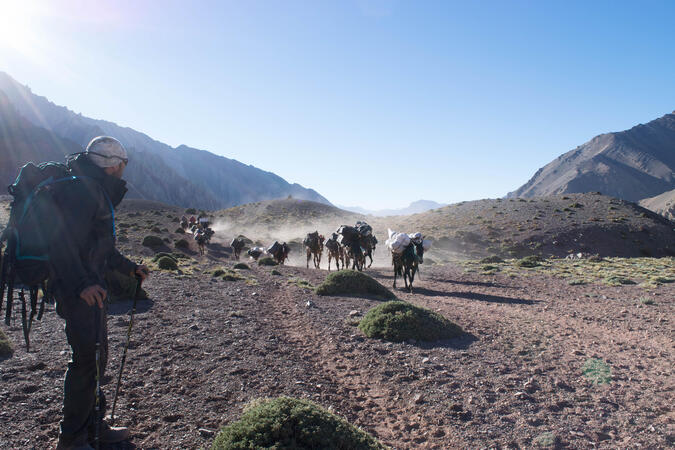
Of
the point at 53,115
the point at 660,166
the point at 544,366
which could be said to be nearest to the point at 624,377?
the point at 544,366

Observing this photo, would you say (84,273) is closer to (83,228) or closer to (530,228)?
(83,228)

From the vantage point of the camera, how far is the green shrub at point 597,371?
19.3 ft

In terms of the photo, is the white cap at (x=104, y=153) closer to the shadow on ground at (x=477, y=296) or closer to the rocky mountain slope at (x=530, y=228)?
the shadow on ground at (x=477, y=296)

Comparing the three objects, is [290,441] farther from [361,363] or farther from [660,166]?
[660,166]

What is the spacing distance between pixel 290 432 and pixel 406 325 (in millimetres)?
5064

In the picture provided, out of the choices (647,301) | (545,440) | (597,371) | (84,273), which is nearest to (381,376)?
(545,440)

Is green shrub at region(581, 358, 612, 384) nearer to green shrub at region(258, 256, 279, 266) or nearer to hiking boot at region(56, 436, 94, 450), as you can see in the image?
hiking boot at region(56, 436, 94, 450)

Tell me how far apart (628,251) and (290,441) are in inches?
1788

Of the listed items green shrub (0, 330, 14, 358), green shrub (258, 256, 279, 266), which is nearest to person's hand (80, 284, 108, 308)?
green shrub (0, 330, 14, 358)

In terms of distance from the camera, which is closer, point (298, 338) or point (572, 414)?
point (572, 414)

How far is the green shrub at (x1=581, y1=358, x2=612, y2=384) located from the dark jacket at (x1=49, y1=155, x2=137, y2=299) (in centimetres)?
649

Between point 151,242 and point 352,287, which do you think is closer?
point 352,287

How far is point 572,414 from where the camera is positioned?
4828mm

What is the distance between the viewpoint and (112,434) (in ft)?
12.7
